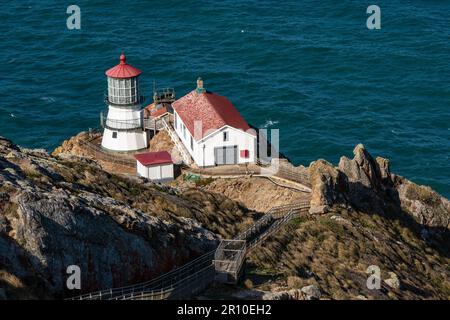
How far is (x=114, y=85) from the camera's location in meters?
76.6

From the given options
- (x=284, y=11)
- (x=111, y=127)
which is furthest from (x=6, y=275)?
(x=284, y=11)

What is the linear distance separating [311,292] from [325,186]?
1858cm

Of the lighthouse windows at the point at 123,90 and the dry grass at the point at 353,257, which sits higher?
→ the lighthouse windows at the point at 123,90

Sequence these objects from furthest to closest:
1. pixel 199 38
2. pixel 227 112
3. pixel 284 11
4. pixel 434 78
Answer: pixel 284 11 < pixel 199 38 < pixel 434 78 < pixel 227 112

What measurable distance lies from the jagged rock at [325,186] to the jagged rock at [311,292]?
608 inches

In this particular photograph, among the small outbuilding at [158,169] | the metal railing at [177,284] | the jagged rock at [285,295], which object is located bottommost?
the small outbuilding at [158,169]

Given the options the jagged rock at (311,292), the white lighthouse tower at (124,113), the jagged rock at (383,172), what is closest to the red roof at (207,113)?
the white lighthouse tower at (124,113)

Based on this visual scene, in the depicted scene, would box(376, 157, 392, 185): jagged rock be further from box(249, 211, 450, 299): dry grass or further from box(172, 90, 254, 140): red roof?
box(172, 90, 254, 140): red roof

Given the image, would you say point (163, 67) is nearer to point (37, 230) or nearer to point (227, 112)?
point (227, 112)

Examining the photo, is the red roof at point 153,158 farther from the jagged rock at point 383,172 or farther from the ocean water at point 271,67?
the ocean water at point 271,67

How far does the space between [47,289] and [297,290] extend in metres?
11.8

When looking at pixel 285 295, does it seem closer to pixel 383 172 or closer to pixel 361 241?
pixel 361 241

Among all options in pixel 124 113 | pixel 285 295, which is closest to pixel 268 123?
pixel 124 113

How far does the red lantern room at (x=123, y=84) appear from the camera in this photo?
7581 cm
